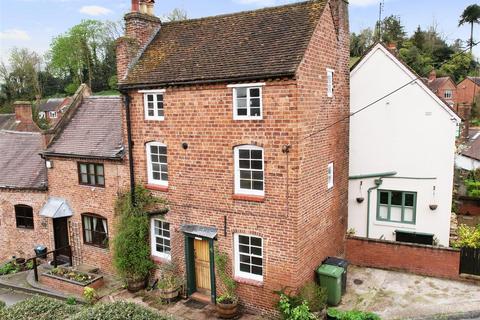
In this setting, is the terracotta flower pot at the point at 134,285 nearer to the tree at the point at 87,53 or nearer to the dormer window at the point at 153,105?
the dormer window at the point at 153,105

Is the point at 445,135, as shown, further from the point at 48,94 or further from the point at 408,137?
the point at 48,94

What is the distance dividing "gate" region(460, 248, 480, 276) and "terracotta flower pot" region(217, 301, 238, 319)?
8.19m

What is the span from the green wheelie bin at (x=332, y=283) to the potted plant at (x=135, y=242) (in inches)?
248

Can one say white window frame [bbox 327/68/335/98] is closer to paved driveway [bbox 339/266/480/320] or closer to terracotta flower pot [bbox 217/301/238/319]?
paved driveway [bbox 339/266/480/320]

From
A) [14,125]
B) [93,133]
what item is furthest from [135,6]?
[14,125]

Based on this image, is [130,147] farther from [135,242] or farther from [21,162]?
[21,162]

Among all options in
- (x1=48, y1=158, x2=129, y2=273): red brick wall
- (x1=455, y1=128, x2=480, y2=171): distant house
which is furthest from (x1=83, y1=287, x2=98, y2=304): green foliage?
(x1=455, y1=128, x2=480, y2=171): distant house

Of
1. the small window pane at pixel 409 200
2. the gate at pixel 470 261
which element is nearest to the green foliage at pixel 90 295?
the small window pane at pixel 409 200

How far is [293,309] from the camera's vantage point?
11406mm

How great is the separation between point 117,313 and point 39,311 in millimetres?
2334

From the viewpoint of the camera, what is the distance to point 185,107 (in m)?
13.2

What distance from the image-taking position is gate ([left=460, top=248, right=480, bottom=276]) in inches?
536

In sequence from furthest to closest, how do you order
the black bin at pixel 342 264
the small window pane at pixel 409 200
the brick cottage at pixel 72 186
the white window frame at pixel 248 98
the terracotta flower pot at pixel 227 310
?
the small window pane at pixel 409 200 → the brick cottage at pixel 72 186 → the black bin at pixel 342 264 → the terracotta flower pot at pixel 227 310 → the white window frame at pixel 248 98

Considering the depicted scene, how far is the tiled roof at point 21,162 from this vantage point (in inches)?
725
